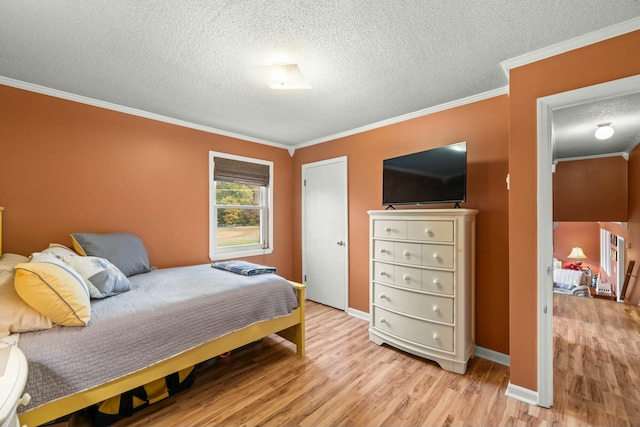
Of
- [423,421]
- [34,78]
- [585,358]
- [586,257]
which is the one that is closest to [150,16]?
[34,78]

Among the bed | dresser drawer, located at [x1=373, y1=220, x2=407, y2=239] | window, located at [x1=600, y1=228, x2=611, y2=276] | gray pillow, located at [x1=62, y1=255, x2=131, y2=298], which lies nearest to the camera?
gray pillow, located at [x1=62, y1=255, x2=131, y2=298]

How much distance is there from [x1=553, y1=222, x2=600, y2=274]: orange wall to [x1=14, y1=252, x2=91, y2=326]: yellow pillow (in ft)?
23.7

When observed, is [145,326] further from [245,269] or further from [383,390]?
[383,390]

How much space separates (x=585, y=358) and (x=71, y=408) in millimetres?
3776

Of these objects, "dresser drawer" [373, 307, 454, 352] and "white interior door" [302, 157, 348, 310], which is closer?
"dresser drawer" [373, 307, 454, 352]

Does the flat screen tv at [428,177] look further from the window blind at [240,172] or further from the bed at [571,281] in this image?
the bed at [571,281]

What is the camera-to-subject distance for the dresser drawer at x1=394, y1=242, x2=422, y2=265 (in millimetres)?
2379

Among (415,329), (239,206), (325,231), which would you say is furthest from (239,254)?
(415,329)

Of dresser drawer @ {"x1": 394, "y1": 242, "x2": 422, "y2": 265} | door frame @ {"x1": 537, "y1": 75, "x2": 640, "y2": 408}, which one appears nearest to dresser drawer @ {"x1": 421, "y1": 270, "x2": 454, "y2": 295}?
dresser drawer @ {"x1": 394, "y1": 242, "x2": 422, "y2": 265}

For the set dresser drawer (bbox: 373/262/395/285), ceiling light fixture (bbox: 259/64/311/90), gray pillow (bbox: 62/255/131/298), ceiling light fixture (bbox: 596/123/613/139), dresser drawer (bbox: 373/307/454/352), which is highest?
ceiling light fixture (bbox: 259/64/311/90)

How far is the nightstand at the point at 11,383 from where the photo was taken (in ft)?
2.54

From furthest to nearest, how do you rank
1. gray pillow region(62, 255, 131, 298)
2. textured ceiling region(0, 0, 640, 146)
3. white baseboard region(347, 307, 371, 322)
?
white baseboard region(347, 307, 371, 322)
gray pillow region(62, 255, 131, 298)
textured ceiling region(0, 0, 640, 146)

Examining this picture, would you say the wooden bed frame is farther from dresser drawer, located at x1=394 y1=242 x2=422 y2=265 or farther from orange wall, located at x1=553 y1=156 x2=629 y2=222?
orange wall, located at x1=553 y1=156 x2=629 y2=222

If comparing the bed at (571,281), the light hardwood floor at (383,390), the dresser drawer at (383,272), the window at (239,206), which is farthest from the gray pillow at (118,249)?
the bed at (571,281)
